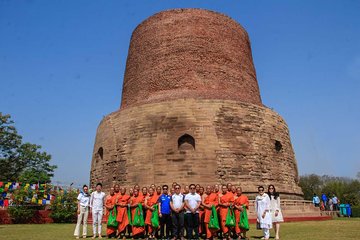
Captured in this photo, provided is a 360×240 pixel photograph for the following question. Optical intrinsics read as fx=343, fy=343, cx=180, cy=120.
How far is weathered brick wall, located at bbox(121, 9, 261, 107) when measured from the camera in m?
15.4

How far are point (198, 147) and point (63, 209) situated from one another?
5.72m

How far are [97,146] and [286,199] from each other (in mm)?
8909

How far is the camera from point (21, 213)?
507 inches

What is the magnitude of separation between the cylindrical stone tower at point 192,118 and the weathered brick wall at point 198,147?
0.04m

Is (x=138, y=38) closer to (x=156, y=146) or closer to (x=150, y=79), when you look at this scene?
(x=150, y=79)

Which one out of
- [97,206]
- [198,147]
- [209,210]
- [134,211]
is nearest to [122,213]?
[134,211]

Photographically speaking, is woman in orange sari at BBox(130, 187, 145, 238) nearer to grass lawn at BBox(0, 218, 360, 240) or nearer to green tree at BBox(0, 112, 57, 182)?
grass lawn at BBox(0, 218, 360, 240)

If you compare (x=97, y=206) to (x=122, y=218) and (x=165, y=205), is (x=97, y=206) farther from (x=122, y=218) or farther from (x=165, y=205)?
(x=165, y=205)

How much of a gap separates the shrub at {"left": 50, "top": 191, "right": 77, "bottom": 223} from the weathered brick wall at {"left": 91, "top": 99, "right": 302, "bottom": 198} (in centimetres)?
177

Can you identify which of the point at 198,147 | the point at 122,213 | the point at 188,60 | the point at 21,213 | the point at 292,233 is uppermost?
the point at 188,60

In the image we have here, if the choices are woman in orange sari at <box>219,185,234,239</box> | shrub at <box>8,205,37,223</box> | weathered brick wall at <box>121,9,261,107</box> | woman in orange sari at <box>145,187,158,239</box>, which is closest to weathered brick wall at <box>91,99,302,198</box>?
weathered brick wall at <box>121,9,261,107</box>

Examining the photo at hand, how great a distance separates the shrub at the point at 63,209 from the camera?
1314 centimetres

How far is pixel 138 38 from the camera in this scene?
1753 cm

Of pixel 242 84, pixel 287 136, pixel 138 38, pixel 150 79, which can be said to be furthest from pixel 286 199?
pixel 138 38
